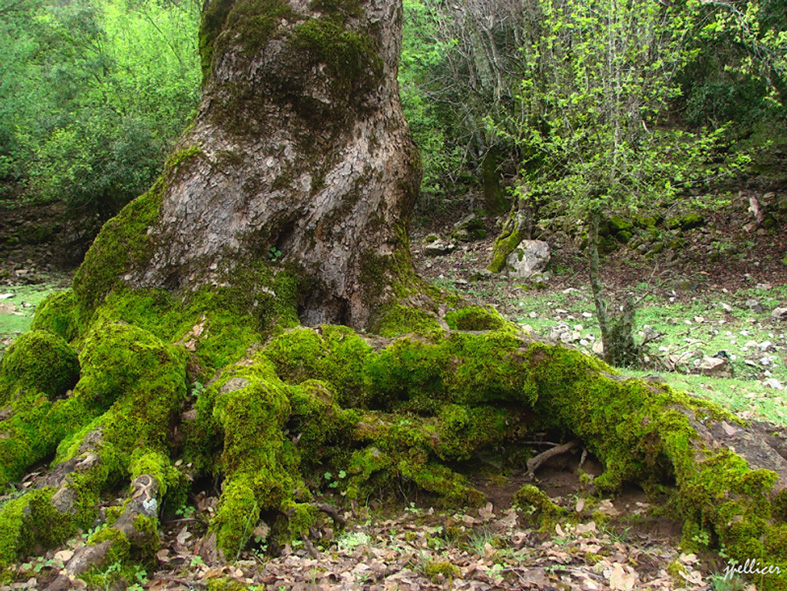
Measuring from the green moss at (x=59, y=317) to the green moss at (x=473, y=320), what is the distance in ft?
12.0

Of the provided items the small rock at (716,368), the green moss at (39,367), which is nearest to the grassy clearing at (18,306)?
the green moss at (39,367)

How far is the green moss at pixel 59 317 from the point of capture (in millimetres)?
5270

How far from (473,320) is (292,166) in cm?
227

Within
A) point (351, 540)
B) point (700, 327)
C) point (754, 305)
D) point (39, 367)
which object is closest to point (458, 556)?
point (351, 540)

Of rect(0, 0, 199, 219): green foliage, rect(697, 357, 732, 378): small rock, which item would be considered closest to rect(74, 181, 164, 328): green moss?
rect(697, 357, 732, 378): small rock

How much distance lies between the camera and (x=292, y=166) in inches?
198

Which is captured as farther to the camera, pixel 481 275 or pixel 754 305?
pixel 481 275

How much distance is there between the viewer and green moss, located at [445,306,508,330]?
206 inches

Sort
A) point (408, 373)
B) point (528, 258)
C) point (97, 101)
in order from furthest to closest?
1. point (97, 101)
2. point (528, 258)
3. point (408, 373)

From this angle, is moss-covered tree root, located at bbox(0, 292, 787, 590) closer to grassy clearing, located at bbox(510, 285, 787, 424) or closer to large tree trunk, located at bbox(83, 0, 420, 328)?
large tree trunk, located at bbox(83, 0, 420, 328)

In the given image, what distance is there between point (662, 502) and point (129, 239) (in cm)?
466

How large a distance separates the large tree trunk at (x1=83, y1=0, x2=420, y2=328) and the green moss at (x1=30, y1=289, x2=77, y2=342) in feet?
3.73

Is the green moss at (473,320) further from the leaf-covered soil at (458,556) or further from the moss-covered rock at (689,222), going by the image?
the moss-covered rock at (689,222)

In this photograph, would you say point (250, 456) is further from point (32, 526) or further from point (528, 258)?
point (528, 258)
